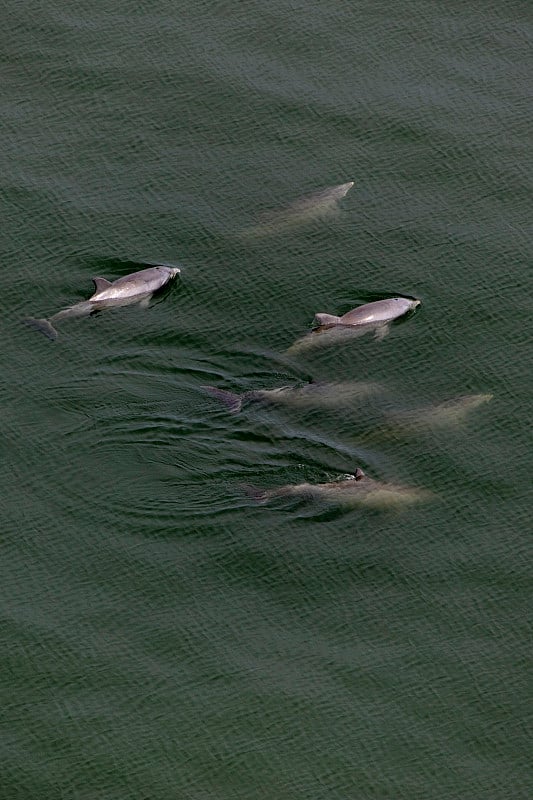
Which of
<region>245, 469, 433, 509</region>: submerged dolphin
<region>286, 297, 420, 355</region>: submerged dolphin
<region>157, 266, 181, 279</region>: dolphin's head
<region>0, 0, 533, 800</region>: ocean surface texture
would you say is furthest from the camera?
<region>157, 266, 181, 279</region>: dolphin's head

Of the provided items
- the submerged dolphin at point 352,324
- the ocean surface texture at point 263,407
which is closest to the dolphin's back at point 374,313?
the submerged dolphin at point 352,324

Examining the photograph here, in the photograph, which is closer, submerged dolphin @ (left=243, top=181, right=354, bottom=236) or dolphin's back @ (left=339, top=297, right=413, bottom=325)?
dolphin's back @ (left=339, top=297, right=413, bottom=325)

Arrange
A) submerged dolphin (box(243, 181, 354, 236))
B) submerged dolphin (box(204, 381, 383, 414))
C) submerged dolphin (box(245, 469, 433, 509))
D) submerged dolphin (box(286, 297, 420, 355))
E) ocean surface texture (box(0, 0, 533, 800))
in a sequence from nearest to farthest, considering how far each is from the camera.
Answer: ocean surface texture (box(0, 0, 533, 800)) → submerged dolphin (box(245, 469, 433, 509)) → submerged dolphin (box(204, 381, 383, 414)) → submerged dolphin (box(286, 297, 420, 355)) → submerged dolphin (box(243, 181, 354, 236))

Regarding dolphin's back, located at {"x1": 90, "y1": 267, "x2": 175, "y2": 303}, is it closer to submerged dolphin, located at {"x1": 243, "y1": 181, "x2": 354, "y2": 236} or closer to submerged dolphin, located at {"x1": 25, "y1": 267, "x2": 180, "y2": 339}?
submerged dolphin, located at {"x1": 25, "y1": 267, "x2": 180, "y2": 339}

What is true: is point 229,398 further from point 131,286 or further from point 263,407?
point 131,286

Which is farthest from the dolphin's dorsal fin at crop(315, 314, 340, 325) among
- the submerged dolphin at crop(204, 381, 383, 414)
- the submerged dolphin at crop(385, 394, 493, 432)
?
the submerged dolphin at crop(385, 394, 493, 432)

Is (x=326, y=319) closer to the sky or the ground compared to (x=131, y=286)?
closer to the ground

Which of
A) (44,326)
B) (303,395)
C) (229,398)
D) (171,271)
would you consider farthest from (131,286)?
(303,395)

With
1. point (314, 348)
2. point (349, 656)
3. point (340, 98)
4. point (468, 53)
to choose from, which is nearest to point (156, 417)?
point (314, 348)
